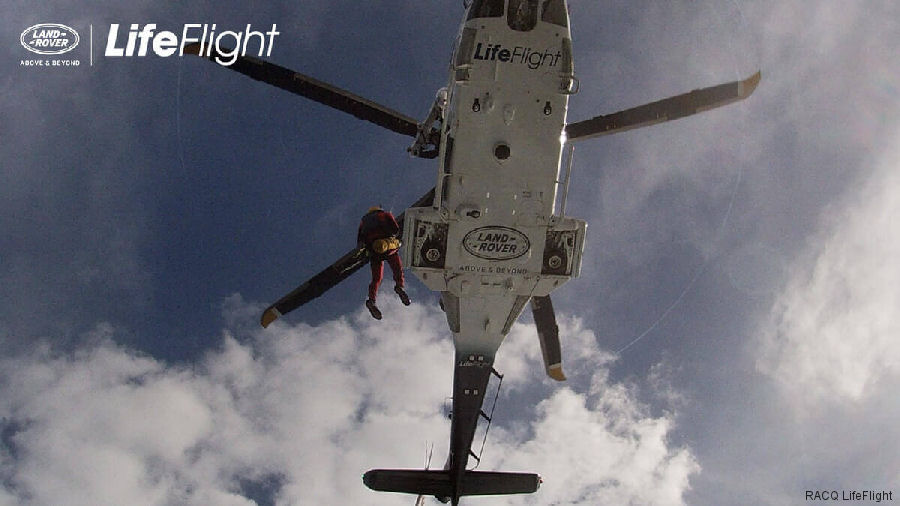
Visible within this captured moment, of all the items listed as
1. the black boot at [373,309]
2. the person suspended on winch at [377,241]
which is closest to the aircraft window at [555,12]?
the person suspended on winch at [377,241]

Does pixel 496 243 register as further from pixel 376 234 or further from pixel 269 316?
pixel 269 316

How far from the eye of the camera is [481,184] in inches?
631


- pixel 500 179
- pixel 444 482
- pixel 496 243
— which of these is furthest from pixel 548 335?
pixel 500 179

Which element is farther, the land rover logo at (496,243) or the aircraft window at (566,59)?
the land rover logo at (496,243)

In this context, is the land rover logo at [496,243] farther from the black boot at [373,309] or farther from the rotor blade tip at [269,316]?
the rotor blade tip at [269,316]

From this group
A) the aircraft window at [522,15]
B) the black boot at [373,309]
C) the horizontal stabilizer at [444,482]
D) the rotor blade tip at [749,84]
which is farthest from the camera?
the horizontal stabilizer at [444,482]

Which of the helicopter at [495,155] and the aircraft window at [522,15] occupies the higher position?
the aircraft window at [522,15]

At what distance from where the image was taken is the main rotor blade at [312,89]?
1616 centimetres

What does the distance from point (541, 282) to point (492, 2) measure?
7.45 meters

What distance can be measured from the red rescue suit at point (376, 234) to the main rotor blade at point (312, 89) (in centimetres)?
253

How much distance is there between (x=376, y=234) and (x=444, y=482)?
9789mm

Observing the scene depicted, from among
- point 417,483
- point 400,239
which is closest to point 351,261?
point 400,239

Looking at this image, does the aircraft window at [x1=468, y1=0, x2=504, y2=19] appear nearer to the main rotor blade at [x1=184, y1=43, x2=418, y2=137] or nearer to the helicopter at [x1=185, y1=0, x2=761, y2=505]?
the helicopter at [x1=185, y1=0, x2=761, y2=505]

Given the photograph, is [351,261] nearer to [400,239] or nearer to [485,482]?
[400,239]
